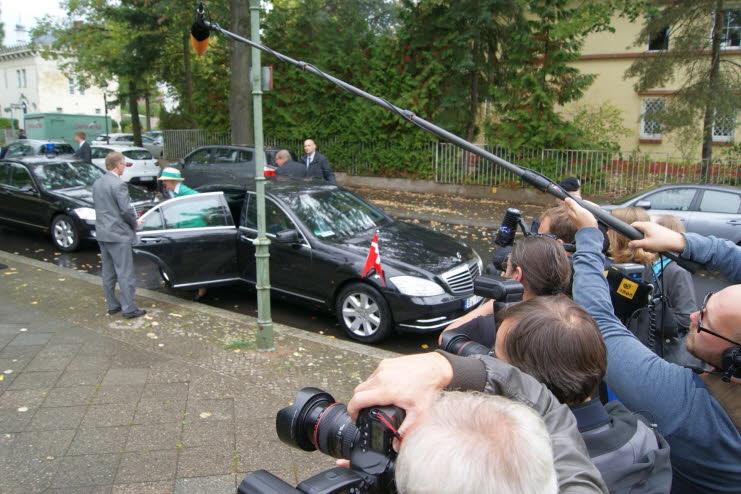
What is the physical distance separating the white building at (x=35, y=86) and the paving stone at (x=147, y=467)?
5707 centimetres

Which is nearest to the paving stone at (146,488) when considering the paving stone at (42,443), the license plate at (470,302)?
the paving stone at (42,443)

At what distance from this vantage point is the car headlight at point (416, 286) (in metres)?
5.88

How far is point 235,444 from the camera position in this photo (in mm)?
3771

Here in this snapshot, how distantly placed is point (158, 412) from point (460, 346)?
8.88ft

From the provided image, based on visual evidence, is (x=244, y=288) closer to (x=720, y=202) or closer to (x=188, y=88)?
(x=720, y=202)

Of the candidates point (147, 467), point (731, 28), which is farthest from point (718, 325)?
point (731, 28)

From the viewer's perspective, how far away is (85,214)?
392 inches

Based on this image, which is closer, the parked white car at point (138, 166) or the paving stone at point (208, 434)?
the paving stone at point (208, 434)

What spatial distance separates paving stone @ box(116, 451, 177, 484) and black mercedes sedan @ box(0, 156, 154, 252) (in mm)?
7022

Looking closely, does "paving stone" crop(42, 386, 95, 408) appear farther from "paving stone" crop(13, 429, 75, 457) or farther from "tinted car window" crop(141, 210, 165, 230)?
"tinted car window" crop(141, 210, 165, 230)

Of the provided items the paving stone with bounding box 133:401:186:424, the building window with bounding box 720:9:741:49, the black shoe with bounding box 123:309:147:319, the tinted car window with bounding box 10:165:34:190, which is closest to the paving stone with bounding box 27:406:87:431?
the paving stone with bounding box 133:401:186:424

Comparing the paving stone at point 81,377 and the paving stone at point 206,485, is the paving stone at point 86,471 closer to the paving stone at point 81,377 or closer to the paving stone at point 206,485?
the paving stone at point 206,485

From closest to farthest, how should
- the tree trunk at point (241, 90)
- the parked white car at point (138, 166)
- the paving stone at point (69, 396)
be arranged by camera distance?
the paving stone at point (69, 396) < the tree trunk at point (241, 90) < the parked white car at point (138, 166)

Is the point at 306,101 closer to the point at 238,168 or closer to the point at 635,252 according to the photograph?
the point at 238,168
